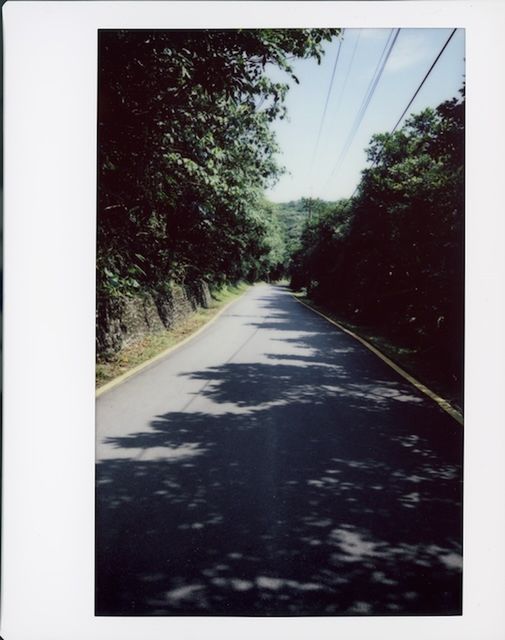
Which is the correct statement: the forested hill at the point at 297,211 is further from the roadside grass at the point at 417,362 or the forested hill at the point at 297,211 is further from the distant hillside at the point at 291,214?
the roadside grass at the point at 417,362

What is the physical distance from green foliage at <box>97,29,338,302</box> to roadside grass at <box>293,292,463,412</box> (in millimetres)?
3167

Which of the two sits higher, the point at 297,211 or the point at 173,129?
the point at 173,129

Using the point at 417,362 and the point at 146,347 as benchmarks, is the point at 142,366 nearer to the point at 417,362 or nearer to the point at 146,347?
the point at 146,347

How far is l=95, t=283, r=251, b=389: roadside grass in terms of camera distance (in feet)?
19.3

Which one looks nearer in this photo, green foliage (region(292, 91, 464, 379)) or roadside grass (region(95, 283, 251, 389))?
green foliage (region(292, 91, 464, 379))

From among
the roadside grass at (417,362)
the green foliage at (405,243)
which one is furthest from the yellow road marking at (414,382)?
the green foliage at (405,243)

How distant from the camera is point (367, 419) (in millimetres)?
5270

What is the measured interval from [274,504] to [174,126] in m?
3.88

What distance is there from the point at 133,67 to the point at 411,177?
668cm

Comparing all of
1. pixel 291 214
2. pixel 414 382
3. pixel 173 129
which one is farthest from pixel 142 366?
pixel 414 382

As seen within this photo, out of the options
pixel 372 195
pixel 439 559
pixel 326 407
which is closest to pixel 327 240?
pixel 372 195

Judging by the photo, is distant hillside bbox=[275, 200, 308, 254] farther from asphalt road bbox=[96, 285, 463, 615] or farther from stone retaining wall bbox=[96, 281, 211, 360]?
stone retaining wall bbox=[96, 281, 211, 360]

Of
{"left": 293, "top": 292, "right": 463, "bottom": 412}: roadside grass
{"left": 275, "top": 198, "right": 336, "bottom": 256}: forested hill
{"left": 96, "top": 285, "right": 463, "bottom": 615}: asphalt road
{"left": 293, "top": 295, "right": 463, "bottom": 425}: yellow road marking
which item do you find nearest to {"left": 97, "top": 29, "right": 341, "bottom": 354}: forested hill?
{"left": 275, "top": 198, "right": 336, "bottom": 256}: forested hill

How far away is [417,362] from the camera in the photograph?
7910mm
